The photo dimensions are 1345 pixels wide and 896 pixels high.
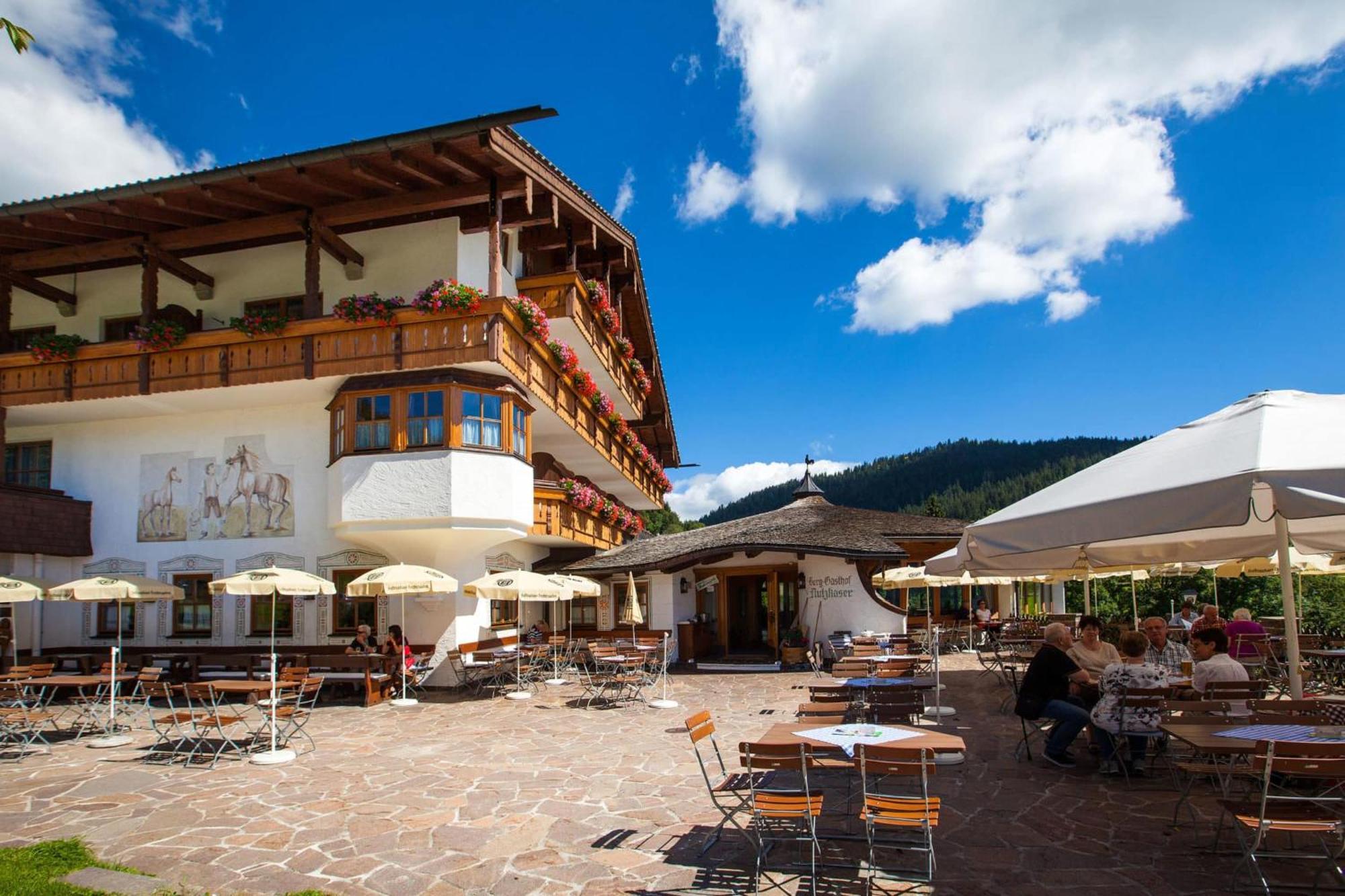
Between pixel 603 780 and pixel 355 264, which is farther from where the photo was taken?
pixel 355 264

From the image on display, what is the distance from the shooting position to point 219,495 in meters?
18.1

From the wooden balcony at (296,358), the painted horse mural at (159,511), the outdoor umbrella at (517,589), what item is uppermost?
the wooden balcony at (296,358)

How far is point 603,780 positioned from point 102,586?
10.1 metres

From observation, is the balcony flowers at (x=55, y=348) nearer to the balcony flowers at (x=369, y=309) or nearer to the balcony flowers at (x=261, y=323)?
the balcony flowers at (x=261, y=323)

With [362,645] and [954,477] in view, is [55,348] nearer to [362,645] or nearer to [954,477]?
[362,645]

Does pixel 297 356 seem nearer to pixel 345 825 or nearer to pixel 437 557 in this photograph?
pixel 437 557

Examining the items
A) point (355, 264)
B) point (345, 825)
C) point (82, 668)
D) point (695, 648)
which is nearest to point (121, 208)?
point (355, 264)

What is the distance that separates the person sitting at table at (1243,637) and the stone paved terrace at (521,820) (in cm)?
393

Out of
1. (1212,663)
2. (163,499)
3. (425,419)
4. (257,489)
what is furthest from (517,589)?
(1212,663)

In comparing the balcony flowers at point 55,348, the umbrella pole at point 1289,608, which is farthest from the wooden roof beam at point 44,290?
the umbrella pole at point 1289,608

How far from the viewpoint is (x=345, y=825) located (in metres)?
7.13

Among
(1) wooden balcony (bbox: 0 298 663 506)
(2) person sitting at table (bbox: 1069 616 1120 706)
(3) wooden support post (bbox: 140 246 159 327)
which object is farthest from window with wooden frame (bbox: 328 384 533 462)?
(2) person sitting at table (bbox: 1069 616 1120 706)

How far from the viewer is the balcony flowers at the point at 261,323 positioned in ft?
52.7

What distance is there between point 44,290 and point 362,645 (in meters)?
11.6
